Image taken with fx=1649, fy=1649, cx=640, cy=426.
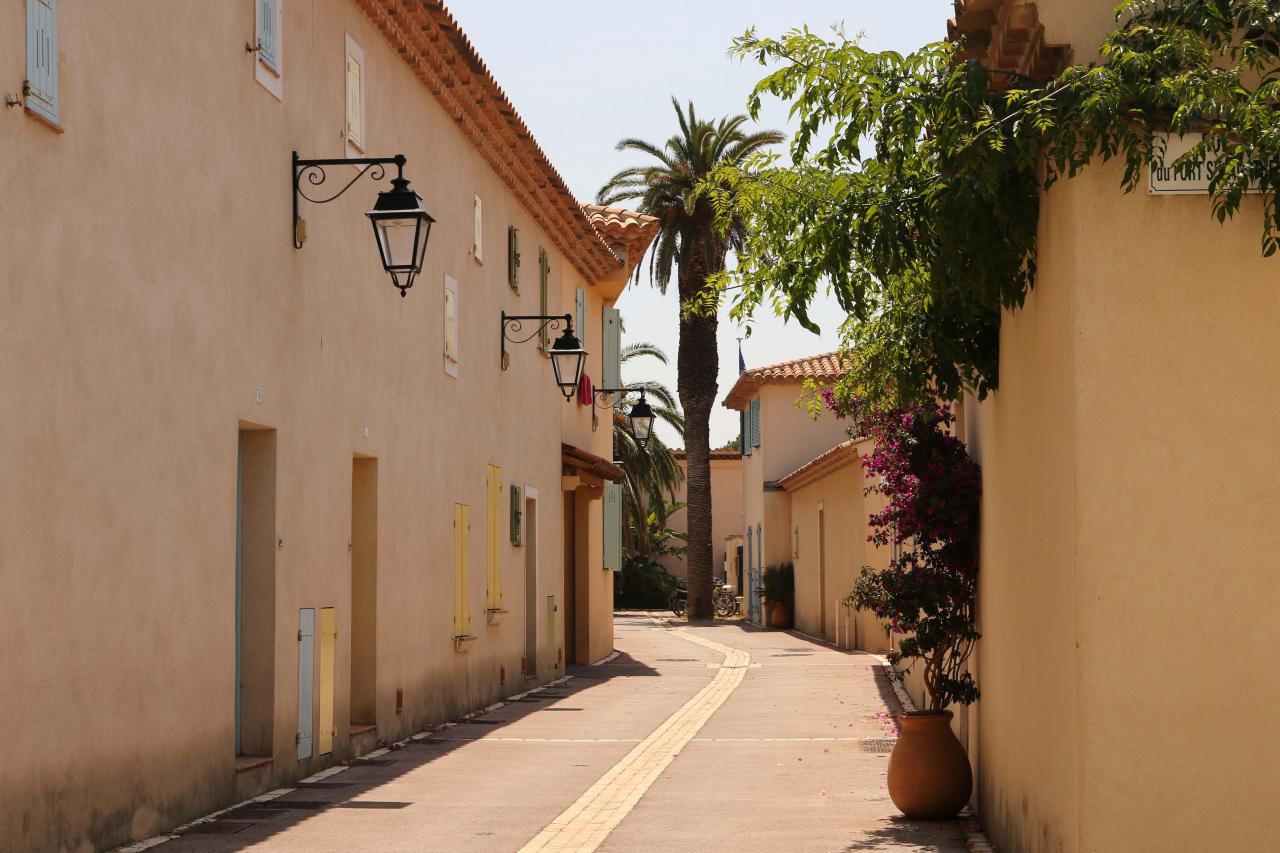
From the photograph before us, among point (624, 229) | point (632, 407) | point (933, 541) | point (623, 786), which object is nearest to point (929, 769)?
point (933, 541)

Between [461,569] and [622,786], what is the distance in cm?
586

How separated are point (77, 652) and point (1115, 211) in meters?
5.27

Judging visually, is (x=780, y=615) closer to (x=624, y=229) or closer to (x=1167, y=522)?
(x=624, y=229)

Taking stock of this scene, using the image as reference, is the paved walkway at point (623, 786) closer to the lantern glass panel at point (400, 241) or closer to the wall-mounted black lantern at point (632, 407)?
the lantern glass panel at point (400, 241)

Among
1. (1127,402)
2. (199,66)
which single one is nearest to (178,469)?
(199,66)

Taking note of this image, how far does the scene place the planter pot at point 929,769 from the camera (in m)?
9.88

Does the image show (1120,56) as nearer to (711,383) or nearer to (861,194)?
(861,194)

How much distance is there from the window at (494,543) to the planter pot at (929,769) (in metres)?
9.42

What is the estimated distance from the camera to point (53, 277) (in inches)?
310

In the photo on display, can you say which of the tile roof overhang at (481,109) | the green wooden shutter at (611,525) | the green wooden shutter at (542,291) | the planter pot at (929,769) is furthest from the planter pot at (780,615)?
the planter pot at (929,769)

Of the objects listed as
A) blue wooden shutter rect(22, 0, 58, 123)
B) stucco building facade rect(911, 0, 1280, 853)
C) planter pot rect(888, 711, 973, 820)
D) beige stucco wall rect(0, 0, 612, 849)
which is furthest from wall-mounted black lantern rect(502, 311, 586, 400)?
stucco building facade rect(911, 0, 1280, 853)

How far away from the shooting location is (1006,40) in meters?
6.92

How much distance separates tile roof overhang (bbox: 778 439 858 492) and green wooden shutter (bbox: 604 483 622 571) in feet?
13.5

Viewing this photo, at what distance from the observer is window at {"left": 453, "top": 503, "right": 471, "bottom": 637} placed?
1708 centimetres
